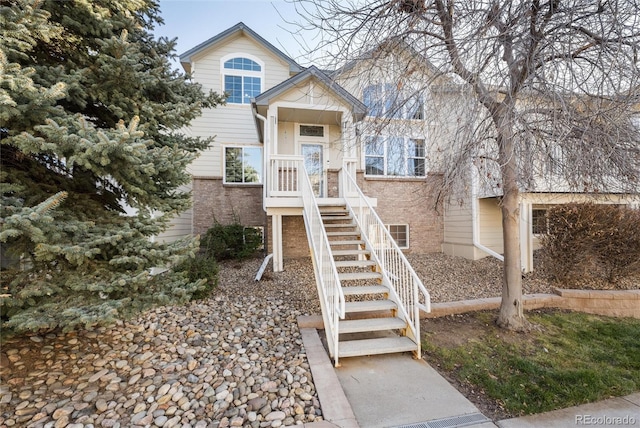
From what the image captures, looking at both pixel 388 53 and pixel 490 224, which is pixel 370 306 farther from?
pixel 490 224

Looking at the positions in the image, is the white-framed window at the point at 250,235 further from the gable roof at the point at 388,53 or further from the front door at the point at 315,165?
the gable roof at the point at 388,53

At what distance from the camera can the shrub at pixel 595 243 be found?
605 centimetres

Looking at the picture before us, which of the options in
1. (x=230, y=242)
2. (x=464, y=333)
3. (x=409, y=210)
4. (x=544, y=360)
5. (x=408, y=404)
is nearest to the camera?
(x=408, y=404)

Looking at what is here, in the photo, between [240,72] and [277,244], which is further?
[240,72]

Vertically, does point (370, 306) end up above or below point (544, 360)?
above

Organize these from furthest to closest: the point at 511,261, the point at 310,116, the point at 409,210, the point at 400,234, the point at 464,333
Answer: the point at 400,234 → the point at 409,210 → the point at 310,116 → the point at 511,261 → the point at 464,333

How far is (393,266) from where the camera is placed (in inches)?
190

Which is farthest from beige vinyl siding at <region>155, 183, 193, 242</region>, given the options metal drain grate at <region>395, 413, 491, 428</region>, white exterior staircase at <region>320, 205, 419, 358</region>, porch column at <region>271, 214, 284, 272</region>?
metal drain grate at <region>395, 413, 491, 428</region>

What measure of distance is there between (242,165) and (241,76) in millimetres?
3111

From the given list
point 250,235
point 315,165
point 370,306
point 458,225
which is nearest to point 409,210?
point 458,225

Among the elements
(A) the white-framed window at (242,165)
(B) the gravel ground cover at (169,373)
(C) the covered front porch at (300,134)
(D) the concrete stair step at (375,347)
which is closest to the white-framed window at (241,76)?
(A) the white-framed window at (242,165)

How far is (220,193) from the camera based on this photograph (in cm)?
964

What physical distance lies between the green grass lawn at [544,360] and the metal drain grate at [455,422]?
38 cm

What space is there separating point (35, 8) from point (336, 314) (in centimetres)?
449
